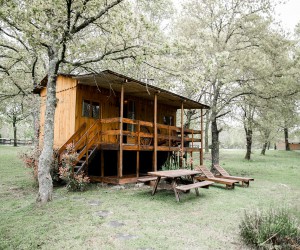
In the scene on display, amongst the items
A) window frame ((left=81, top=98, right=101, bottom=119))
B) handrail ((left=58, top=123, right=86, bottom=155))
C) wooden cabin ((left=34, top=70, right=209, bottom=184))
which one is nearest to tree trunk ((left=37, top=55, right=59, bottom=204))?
wooden cabin ((left=34, top=70, right=209, bottom=184))

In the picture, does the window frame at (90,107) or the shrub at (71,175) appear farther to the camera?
the window frame at (90,107)

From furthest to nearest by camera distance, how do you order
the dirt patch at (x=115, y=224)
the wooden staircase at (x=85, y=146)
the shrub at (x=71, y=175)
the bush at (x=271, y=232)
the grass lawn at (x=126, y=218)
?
the wooden staircase at (x=85, y=146) → the shrub at (x=71, y=175) → the dirt patch at (x=115, y=224) → the grass lawn at (x=126, y=218) → the bush at (x=271, y=232)

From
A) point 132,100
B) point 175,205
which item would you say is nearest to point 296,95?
point 132,100

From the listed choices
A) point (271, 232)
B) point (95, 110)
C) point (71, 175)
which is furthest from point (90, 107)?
point (271, 232)

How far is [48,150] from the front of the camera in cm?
822

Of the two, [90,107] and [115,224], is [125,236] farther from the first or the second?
[90,107]

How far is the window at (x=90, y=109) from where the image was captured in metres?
12.9

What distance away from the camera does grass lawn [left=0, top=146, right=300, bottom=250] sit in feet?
16.7

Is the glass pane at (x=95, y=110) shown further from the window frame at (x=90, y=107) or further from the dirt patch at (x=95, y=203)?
the dirt patch at (x=95, y=203)

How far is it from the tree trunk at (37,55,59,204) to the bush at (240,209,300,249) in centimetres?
570

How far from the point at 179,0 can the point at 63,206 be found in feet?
48.7

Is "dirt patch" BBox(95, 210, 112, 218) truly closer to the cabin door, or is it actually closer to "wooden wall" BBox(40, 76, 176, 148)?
"wooden wall" BBox(40, 76, 176, 148)

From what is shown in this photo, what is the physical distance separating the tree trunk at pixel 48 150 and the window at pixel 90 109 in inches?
172

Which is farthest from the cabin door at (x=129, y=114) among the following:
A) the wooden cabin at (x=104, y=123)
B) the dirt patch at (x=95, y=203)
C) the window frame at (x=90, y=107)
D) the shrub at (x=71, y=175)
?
the dirt patch at (x=95, y=203)
